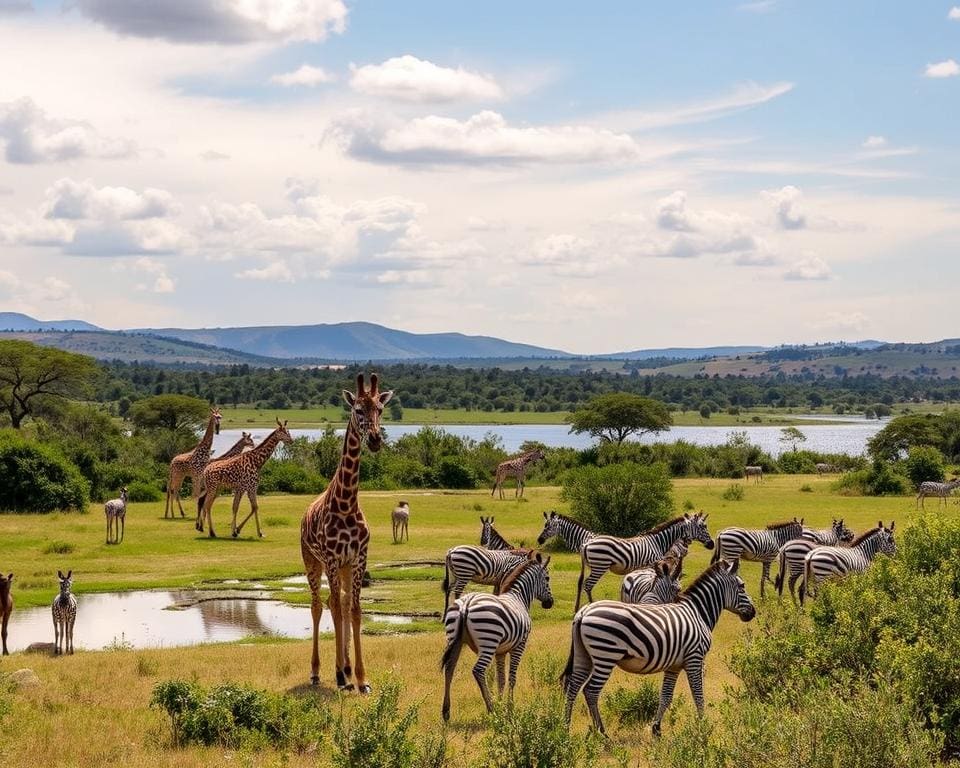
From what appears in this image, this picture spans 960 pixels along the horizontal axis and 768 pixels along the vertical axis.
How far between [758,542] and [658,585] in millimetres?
9773

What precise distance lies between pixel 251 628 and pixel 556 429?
5060 inches

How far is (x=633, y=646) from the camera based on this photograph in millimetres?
11477

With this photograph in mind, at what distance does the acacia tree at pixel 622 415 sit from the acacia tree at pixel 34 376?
31.9 meters

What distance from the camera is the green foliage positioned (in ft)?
109

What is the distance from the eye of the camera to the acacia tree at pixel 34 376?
65.9 meters

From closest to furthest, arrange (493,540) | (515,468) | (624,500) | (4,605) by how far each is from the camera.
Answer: (4,605) → (493,540) → (624,500) → (515,468)

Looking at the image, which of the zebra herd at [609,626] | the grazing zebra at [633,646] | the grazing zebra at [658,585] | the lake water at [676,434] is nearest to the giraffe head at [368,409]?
the zebra herd at [609,626]

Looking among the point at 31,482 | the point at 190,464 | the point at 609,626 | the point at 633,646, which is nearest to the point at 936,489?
the point at 190,464

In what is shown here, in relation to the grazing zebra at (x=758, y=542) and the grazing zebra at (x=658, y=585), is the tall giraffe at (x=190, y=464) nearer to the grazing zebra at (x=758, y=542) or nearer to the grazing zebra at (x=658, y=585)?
the grazing zebra at (x=758, y=542)

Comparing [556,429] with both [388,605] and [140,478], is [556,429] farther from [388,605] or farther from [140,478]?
[388,605]

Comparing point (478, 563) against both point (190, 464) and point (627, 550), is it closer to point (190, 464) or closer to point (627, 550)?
point (627, 550)

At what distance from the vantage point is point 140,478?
158ft

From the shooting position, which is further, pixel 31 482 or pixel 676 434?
pixel 676 434

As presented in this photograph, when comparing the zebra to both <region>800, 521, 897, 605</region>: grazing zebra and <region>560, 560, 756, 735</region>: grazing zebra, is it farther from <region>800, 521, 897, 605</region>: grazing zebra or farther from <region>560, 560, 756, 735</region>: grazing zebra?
<region>560, 560, 756, 735</region>: grazing zebra
